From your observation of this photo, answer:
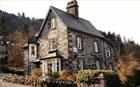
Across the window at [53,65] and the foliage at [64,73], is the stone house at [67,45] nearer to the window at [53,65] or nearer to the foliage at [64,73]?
the window at [53,65]

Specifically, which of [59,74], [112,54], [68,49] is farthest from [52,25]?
[112,54]

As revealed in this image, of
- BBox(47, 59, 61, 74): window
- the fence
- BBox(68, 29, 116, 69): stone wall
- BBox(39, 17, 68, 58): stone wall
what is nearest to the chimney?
BBox(68, 29, 116, 69): stone wall

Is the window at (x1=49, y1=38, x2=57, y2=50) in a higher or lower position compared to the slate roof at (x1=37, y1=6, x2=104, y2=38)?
lower

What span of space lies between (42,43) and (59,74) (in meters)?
7.82

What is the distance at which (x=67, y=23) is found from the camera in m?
38.0

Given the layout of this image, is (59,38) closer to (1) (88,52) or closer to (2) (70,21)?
(2) (70,21)

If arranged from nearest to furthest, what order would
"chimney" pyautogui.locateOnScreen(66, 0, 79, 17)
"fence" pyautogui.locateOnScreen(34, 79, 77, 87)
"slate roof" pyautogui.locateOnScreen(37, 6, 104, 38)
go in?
"fence" pyautogui.locateOnScreen(34, 79, 77, 87) < "slate roof" pyautogui.locateOnScreen(37, 6, 104, 38) < "chimney" pyautogui.locateOnScreen(66, 0, 79, 17)

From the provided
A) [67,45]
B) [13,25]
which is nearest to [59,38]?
[67,45]

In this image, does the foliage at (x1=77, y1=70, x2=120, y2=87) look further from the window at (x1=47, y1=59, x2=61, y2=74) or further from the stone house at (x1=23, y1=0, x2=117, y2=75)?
the window at (x1=47, y1=59, x2=61, y2=74)

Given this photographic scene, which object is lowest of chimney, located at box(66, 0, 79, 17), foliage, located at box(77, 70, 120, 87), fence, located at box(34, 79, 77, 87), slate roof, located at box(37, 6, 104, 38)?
fence, located at box(34, 79, 77, 87)

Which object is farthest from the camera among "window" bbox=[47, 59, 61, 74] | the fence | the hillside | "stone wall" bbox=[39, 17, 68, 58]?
the hillside

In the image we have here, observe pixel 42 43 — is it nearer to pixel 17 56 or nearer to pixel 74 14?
pixel 74 14

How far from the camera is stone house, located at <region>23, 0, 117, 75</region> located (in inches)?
1459

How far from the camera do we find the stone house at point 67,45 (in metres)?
37.1
